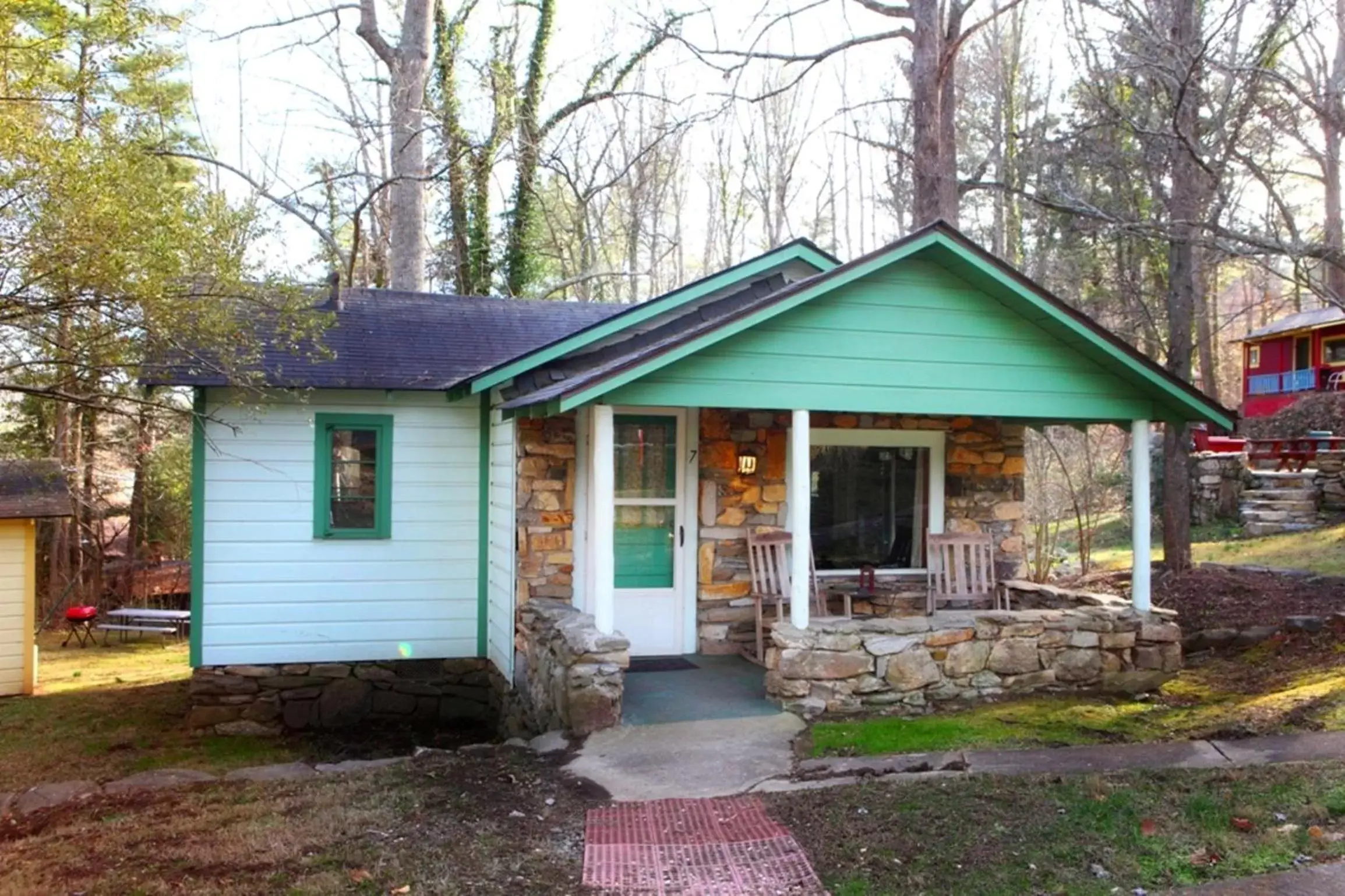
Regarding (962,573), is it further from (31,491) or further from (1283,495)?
(1283,495)

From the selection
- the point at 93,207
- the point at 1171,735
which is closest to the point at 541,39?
the point at 93,207

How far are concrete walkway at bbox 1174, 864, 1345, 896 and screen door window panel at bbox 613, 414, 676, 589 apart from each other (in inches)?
188

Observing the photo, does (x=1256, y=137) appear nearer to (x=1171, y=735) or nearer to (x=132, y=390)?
(x=1171, y=735)

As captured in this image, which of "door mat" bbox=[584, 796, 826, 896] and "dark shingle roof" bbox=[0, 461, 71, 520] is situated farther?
"dark shingle roof" bbox=[0, 461, 71, 520]

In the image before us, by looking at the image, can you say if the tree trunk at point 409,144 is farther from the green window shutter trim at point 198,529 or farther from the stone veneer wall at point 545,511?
the stone veneer wall at point 545,511

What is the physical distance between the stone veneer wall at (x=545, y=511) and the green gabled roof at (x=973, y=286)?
0.57 meters

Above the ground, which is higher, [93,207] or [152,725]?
[93,207]

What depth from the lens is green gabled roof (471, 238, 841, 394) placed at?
7473mm

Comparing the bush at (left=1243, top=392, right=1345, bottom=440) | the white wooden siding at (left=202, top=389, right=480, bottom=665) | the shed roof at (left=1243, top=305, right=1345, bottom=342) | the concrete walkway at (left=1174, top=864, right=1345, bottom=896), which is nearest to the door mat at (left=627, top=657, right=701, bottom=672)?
the white wooden siding at (left=202, top=389, right=480, bottom=665)

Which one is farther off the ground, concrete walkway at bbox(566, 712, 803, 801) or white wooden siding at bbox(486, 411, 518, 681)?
white wooden siding at bbox(486, 411, 518, 681)

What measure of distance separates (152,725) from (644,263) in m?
18.3

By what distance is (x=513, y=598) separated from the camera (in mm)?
7832

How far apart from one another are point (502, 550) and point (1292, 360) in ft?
85.0

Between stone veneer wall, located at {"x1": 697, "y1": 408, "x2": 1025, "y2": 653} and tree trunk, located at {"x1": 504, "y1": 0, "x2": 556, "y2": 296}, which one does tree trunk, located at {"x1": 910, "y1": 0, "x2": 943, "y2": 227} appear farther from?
tree trunk, located at {"x1": 504, "y1": 0, "x2": 556, "y2": 296}
